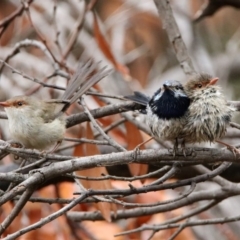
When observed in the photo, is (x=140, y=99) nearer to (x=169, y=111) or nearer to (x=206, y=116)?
(x=169, y=111)

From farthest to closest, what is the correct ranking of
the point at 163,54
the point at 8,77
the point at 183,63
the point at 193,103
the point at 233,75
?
the point at 163,54, the point at 233,75, the point at 8,77, the point at 183,63, the point at 193,103

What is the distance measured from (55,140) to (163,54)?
4.43m

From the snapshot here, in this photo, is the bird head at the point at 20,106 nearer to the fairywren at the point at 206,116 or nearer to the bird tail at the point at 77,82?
the bird tail at the point at 77,82

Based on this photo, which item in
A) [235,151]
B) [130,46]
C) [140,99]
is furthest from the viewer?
[130,46]

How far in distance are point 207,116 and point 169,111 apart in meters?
0.19

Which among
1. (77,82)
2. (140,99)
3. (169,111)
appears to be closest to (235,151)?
(169,111)

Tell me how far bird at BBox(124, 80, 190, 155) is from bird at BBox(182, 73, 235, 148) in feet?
0.11

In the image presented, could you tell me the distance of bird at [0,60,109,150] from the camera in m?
3.72

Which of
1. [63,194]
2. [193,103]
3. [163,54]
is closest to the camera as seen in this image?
[193,103]

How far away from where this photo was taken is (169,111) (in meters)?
3.12

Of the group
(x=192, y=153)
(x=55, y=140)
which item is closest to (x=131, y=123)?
(x=55, y=140)

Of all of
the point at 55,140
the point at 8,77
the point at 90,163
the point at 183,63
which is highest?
the point at 8,77

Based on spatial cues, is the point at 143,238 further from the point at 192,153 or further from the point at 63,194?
the point at 192,153

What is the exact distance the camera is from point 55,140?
379 cm
